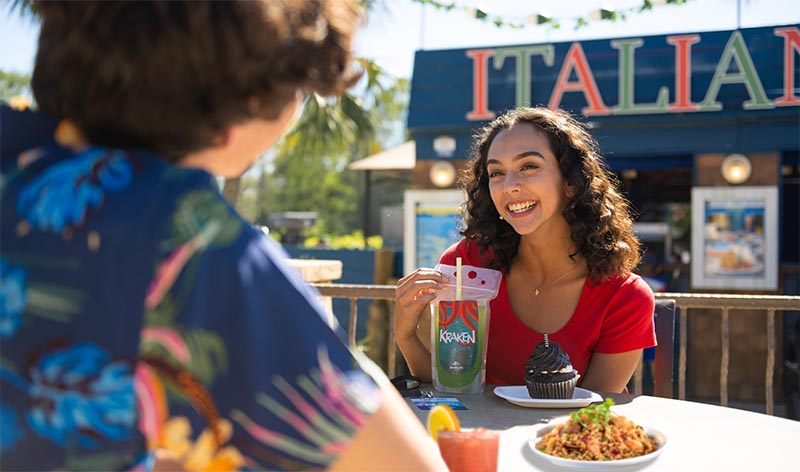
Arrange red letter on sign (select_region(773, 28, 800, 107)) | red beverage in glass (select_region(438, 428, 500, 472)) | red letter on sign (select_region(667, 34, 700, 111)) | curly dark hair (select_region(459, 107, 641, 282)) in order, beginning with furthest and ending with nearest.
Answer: red letter on sign (select_region(667, 34, 700, 111)) < red letter on sign (select_region(773, 28, 800, 107)) < curly dark hair (select_region(459, 107, 641, 282)) < red beverage in glass (select_region(438, 428, 500, 472))

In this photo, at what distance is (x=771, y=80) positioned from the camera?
21.4 feet

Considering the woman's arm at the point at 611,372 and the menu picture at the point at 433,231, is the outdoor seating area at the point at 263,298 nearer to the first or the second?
the woman's arm at the point at 611,372

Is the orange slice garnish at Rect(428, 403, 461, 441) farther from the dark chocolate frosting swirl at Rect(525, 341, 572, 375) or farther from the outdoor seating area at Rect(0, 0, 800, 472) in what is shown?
the dark chocolate frosting swirl at Rect(525, 341, 572, 375)

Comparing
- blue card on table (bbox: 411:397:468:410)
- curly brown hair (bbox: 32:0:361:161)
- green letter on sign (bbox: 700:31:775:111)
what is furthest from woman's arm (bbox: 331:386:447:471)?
green letter on sign (bbox: 700:31:775:111)

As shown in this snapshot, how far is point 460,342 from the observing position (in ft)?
6.01

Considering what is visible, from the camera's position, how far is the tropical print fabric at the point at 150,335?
559 mm

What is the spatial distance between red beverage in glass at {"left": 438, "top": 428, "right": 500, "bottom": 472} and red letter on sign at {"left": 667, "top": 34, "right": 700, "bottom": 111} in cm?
627

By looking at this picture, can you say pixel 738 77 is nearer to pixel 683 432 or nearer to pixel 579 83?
pixel 579 83

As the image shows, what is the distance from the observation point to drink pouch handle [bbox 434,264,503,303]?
1811 millimetres

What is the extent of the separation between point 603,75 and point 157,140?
6767 millimetres

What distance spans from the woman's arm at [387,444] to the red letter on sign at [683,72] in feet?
21.9

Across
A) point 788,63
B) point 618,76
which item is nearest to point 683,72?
point 618,76

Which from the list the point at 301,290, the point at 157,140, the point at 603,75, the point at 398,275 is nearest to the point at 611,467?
the point at 301,290

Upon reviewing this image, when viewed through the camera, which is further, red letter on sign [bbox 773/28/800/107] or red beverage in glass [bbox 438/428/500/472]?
red letter on sign [bbox 773/28/800/107]
